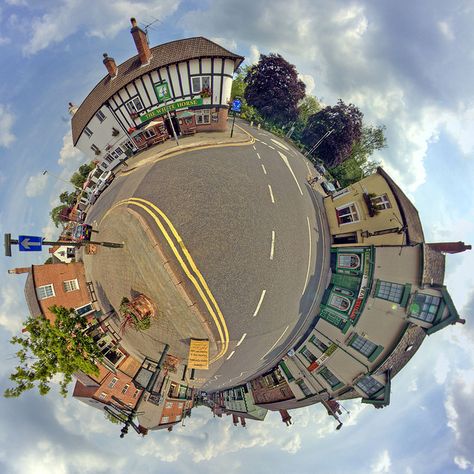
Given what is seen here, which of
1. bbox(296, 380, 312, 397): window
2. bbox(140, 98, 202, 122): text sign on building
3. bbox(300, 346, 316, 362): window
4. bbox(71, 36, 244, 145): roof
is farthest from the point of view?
bbox(140, 98, 202, 122): text sign on building

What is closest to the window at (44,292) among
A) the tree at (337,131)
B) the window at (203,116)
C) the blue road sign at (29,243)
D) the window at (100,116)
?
the blue road sign at (29,243)

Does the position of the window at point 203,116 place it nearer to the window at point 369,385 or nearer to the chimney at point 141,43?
the chimney at point 141,43

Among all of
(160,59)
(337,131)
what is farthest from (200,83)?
(337,131)

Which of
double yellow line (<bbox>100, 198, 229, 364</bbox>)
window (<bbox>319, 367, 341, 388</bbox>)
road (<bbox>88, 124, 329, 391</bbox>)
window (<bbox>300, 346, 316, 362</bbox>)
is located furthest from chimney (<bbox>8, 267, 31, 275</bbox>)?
window (<bbox>319, 367, 341, 388</bbox>)

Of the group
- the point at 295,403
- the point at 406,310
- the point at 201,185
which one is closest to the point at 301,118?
the point at 201,185

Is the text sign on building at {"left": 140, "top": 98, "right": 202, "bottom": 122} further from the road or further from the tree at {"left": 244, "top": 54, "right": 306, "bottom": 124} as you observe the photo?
the road
